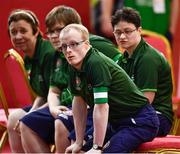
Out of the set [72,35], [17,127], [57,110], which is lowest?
[17,127]

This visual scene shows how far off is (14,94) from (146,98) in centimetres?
171

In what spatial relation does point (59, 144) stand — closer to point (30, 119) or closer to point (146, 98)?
point (30, 119)

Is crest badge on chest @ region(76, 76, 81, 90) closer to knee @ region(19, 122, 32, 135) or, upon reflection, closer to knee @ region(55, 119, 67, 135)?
knee @ region(55, 119, 67, 135)

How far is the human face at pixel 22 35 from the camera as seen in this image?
5.48 metres

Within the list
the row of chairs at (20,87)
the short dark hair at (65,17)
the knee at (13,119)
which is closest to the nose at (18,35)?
A: the row of chairs at (20,87)

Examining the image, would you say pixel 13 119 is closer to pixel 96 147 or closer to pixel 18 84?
pixel 18 84

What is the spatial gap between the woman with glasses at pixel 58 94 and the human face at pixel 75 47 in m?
0.53

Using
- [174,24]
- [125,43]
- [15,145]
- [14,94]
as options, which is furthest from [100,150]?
[174,24]

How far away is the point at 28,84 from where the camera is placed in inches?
226

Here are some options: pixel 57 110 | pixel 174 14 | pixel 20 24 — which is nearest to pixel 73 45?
pixel 57 110

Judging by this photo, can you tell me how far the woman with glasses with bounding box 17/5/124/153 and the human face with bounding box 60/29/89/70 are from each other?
0.53 metres

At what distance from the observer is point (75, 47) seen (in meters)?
4.54

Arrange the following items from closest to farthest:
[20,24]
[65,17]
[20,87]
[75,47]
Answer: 1. [75,47]
2. [65,17]
3. [20,24]
4. [20,87]

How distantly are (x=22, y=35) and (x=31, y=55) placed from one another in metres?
0.17
